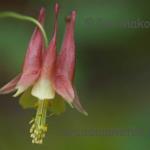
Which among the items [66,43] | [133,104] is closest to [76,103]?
[66,43]

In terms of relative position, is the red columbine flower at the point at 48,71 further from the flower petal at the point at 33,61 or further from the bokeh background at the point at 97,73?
the bokeh background at the point at 97,73

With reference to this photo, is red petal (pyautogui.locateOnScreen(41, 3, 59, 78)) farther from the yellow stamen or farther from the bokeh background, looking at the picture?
the bokeh background

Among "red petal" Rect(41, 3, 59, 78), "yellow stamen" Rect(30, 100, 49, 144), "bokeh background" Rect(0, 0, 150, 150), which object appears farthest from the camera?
"bokeh background" Rect(0, 0, 150, 150)

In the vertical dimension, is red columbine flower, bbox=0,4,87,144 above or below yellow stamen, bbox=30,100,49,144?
above

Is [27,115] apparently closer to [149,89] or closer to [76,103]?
[149,89]

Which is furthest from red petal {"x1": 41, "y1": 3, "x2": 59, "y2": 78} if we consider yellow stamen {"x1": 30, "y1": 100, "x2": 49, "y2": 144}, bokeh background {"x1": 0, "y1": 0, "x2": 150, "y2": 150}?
bokeh background {"x1": 0, "y1": 0, "x2": 150, "y2": 150}

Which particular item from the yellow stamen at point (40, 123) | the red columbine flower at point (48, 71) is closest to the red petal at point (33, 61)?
the red columbine flower at point (48, 71)

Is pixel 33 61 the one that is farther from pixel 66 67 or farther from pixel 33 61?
pixel 66 67
